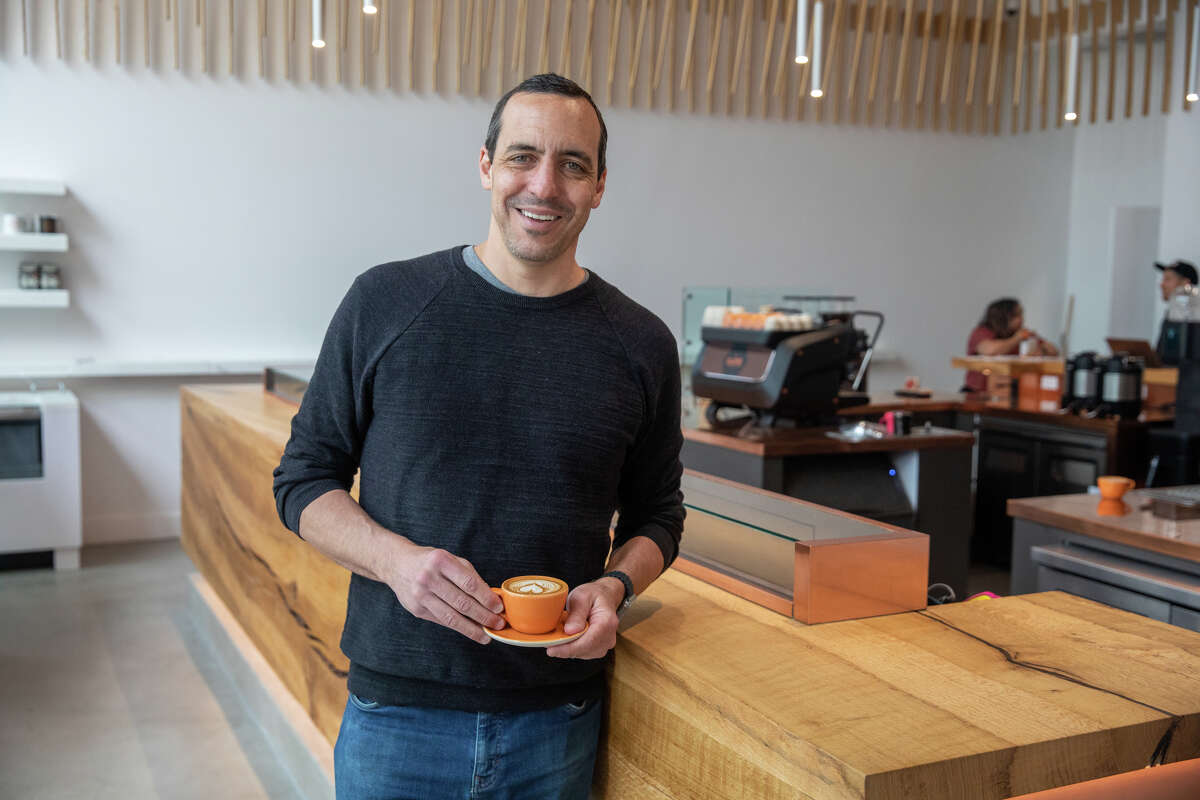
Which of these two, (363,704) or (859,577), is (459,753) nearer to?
(363,704)

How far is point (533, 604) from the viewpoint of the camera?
127cm

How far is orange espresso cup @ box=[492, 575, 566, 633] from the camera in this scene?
4.17 feet

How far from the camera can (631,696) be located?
1.49m

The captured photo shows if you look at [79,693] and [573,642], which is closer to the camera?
[573,642]

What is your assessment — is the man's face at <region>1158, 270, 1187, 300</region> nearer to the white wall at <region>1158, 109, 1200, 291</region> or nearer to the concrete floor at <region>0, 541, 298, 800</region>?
the white wall at <region>1158, 109, 1200, 291</region>

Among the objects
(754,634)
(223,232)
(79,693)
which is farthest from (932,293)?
(754,634)

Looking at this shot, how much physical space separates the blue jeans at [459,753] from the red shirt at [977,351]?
534 cm

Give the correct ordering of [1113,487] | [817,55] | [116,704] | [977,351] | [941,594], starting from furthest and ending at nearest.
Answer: [977,351] < [817,55] < [116,704] < [1113,487] < [941,594]

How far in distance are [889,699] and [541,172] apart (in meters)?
0.75

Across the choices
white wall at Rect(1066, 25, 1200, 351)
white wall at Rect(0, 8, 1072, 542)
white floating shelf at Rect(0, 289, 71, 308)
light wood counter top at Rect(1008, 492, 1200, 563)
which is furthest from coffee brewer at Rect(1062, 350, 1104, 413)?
white floating shelf at Rect(0, 289, 71, 308)

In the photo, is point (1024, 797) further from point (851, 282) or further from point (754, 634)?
point (851, 282)

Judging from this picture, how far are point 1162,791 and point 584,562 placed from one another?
28.2 inches

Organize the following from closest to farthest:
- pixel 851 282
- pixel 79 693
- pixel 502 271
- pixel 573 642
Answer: pixel 573 642 → pixel 502 271 → pixel 79 693 → pixel 851 282

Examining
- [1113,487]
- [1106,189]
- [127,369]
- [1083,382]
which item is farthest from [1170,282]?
[127,369]
